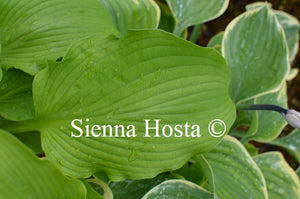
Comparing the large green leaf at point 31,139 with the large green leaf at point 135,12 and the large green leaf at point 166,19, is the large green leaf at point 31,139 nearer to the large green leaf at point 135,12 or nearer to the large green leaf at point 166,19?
the large green leaf at point 135,12

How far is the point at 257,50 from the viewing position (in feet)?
3.69

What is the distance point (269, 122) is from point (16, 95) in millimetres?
846

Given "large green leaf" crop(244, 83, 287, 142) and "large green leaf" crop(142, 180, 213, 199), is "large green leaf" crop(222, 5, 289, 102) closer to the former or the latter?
"large green leaf" crop(244, 83, 287, 142)

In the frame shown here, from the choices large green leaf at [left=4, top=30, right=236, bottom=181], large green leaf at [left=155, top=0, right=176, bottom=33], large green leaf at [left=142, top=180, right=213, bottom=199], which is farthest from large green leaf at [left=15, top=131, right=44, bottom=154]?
large green leaf at [left=155, top=0, right=176, bottom=33]

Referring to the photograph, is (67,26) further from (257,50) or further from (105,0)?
(257,50)

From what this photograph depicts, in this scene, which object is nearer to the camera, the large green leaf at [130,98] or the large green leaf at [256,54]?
the large green leaf at [130,98]

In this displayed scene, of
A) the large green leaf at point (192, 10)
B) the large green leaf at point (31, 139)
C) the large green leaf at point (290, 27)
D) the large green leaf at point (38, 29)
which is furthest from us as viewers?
the large green leaf at point (290, 27)

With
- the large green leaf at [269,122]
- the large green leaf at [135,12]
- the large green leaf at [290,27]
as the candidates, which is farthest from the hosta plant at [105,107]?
the large green leaf at [290,27]

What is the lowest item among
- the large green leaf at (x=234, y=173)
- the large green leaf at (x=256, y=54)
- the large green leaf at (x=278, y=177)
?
the large green leaf at (x=278, y=177)

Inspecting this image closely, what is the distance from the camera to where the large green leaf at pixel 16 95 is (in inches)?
37.3

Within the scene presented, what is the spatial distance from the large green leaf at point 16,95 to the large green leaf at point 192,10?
52cm

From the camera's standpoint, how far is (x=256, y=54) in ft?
3.69

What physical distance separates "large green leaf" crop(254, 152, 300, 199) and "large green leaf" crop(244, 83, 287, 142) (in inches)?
3.0

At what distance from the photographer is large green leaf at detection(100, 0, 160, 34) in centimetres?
108
